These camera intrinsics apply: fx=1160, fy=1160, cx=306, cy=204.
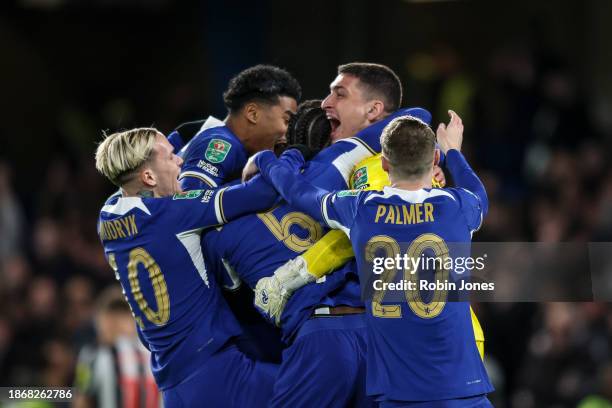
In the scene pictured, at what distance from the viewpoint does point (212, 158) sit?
486 centimetres

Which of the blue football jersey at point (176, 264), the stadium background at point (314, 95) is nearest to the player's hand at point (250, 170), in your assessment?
the blue football jersey at point (176, 264)

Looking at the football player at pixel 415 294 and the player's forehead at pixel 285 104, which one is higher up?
the player's forehead at pixel 285 104

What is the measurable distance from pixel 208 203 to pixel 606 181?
5537 mm

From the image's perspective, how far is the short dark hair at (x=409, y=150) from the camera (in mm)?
4043

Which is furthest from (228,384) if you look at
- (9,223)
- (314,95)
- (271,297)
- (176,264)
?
(9,223)

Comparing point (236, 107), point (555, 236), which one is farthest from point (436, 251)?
point (555, 236)

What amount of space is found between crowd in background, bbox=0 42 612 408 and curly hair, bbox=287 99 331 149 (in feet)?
11.9

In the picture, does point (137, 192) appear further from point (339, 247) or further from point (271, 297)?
point (339, 247)

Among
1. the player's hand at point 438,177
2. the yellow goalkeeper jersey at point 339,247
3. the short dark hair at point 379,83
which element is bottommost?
the yellow goalkeeper jersey at point 339,247

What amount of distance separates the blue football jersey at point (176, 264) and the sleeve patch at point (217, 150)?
356mm

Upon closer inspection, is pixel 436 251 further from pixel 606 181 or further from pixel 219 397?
pixel 606 181

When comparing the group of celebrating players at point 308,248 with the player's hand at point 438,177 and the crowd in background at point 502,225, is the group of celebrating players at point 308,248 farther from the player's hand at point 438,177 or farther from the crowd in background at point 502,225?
the crowd in background at point 502,225

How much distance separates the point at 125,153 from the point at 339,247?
92 centimetres

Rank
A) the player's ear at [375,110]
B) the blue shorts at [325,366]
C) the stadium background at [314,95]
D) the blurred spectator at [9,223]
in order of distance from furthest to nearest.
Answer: the blurred spectator at [9,223], the stadium background at [314,95], the player's ear at [375,110], the blue shorts at [325,366]
